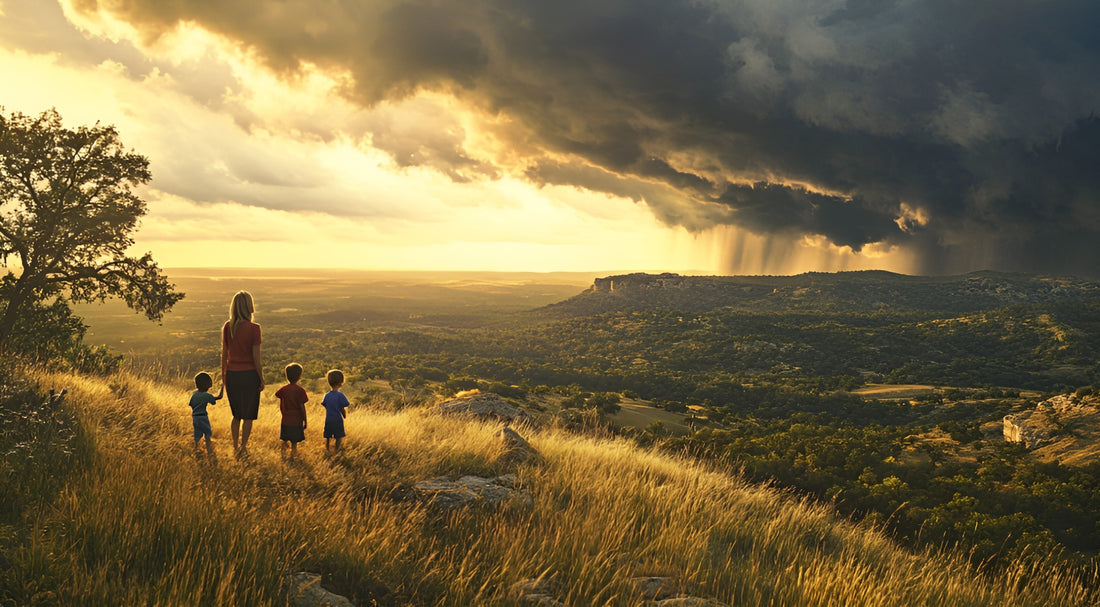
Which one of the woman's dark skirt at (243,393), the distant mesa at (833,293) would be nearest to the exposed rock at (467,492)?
the woman's dark skirt at (243,393)

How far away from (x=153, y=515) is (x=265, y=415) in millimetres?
7261

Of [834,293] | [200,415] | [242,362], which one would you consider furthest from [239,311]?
[834,293]

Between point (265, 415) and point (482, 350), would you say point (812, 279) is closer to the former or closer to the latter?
point (482, 350)

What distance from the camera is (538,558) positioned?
173 inches

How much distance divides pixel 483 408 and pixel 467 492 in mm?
9286

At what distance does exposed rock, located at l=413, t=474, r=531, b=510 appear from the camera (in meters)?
5.67

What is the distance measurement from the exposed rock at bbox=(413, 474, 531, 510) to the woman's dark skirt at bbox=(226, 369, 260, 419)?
108 inches

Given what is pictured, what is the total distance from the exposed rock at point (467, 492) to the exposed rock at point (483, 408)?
7332 millimetres

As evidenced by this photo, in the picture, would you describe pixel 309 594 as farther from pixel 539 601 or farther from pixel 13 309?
pixel 13 309

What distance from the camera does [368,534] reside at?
13.5ft

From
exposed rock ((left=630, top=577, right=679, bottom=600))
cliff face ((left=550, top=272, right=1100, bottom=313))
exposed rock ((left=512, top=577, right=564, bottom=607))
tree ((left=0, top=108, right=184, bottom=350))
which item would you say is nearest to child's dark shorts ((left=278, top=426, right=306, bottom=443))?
exposed rock ((left=512, top=577, right=564, bottom=607))

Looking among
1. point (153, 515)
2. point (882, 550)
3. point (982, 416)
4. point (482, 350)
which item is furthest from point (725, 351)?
point (153, 515)

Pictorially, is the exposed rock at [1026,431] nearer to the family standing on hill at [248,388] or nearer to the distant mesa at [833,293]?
the family standing on hill at [248,388]

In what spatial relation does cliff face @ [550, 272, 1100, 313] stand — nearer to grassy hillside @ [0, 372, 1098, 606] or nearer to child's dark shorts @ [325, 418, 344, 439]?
child's dark shorts @ [325, 418, 344, 439]
